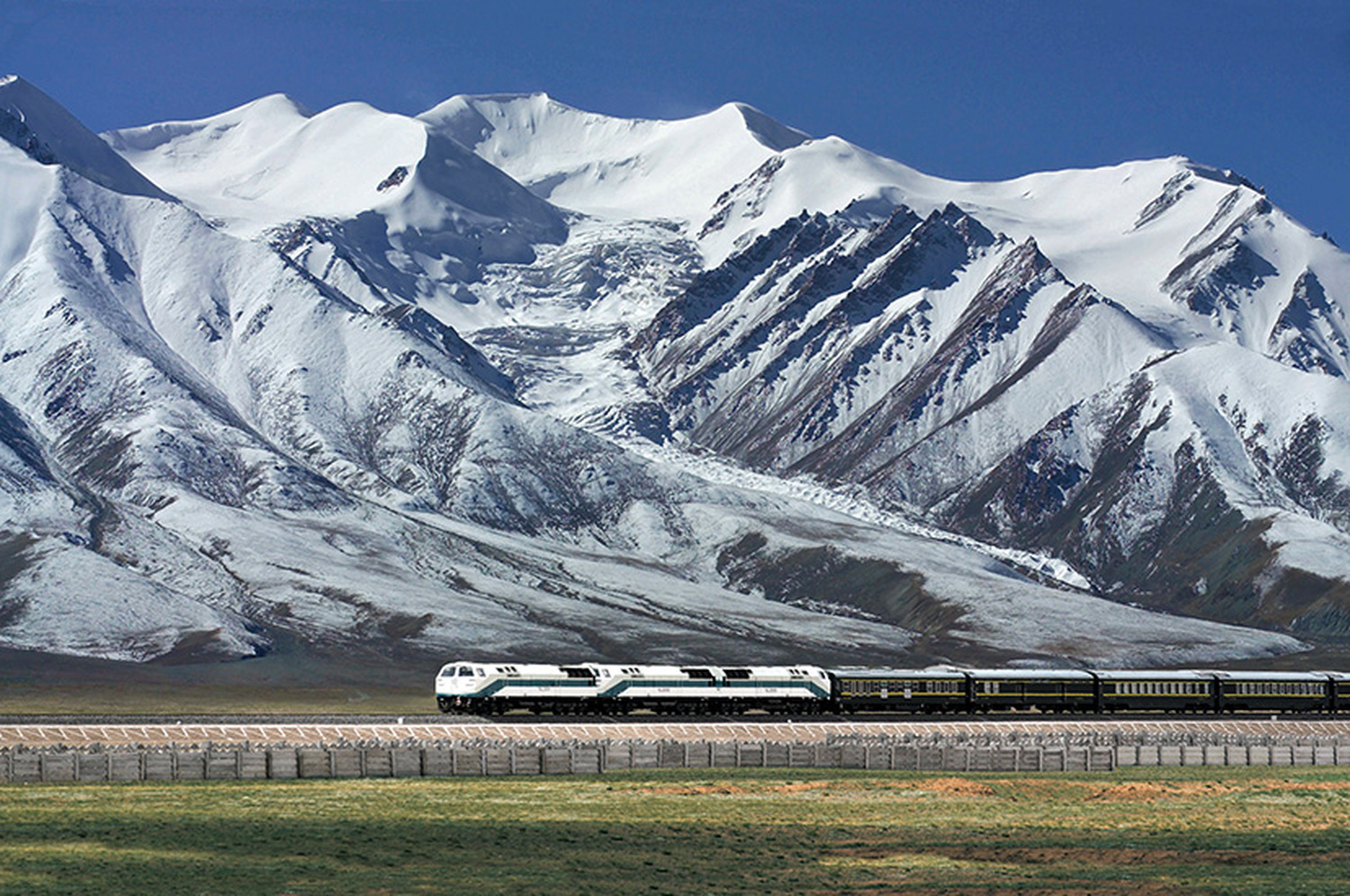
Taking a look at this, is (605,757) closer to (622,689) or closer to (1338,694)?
(622,689)

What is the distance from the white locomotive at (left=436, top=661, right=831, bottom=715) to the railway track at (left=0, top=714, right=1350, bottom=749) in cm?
169

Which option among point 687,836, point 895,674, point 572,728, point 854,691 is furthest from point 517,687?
point 687,836

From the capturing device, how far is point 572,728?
118 meters

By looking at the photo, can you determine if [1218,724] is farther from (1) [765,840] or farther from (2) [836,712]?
(1) [765,840]

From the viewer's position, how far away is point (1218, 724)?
13512 cm

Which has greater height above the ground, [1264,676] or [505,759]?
[1264,676]

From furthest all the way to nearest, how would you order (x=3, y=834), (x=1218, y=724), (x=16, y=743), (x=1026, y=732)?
(x=1218, y=724) < (x=1026, y=732) < (x=16, y=743) < (x=3, y=834)

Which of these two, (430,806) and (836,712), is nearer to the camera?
(430,806)

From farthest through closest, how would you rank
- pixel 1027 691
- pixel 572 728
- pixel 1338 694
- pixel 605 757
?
pixel 1338 694 < pixel 1027 691 < pixel 572 728 < pixel 605 757

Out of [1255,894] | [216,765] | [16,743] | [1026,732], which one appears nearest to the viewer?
[1255,894]

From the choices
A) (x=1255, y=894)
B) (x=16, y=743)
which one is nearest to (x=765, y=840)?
(x=1255, y=894)

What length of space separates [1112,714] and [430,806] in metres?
78.9

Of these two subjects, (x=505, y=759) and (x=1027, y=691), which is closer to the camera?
(x=505, y=759)

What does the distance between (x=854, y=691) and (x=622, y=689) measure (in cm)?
1867
